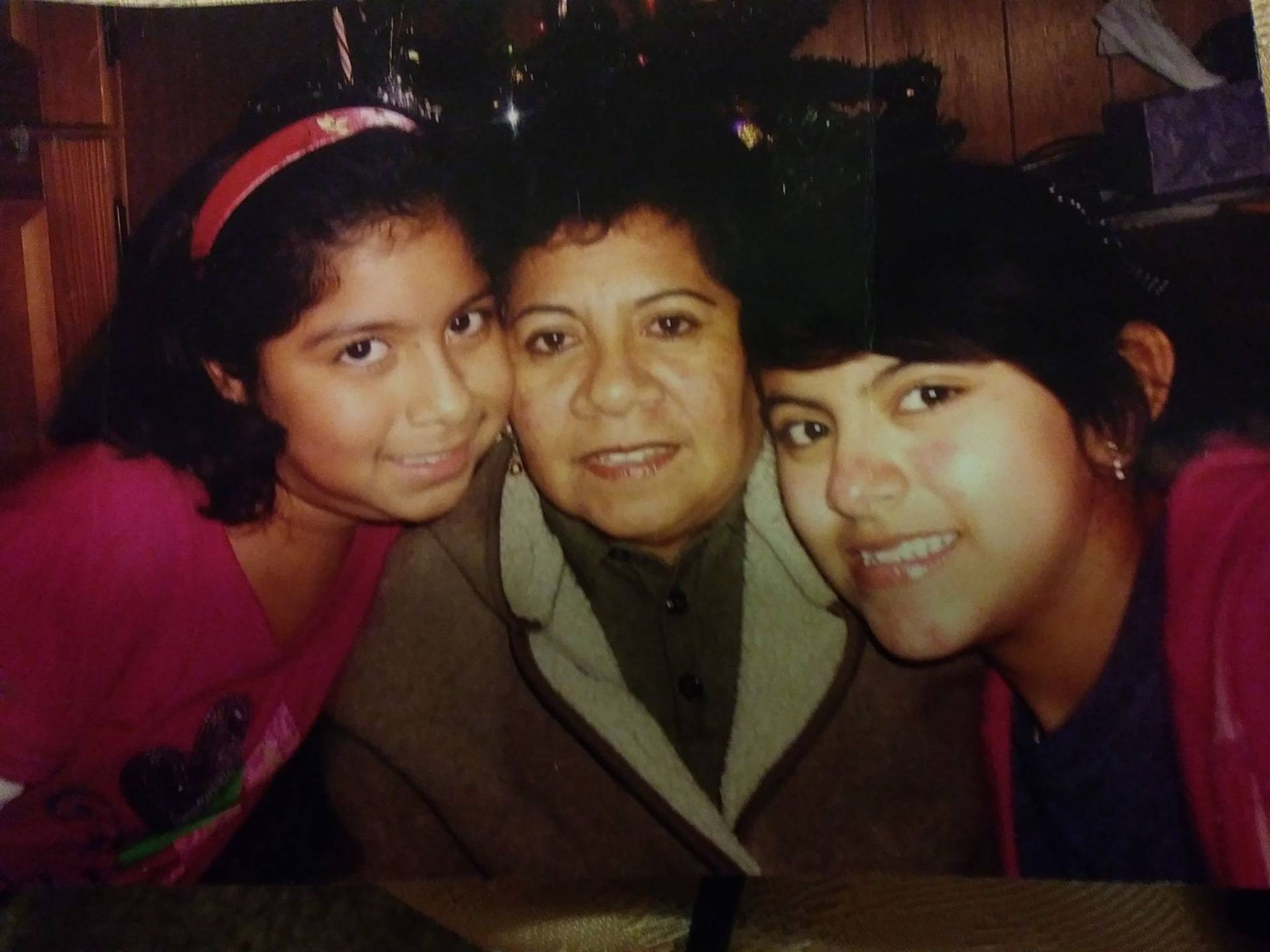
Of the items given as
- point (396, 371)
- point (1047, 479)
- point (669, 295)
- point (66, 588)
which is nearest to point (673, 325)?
point (669, 295)

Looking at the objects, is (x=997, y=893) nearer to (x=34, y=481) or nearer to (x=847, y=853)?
(x=847, y=853)

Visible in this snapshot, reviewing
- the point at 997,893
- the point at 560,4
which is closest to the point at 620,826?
the point at 997,893

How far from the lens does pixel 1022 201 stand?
875 mm

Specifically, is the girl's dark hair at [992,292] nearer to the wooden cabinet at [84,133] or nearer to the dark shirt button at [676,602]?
the dark shirt button at [676,602]

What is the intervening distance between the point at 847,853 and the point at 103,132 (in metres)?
0.94

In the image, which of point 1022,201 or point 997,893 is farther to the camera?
point 997,893

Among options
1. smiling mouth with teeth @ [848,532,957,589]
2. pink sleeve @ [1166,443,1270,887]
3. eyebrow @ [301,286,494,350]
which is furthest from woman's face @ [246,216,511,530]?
pink sleeve @ [1166,443,1270,887]

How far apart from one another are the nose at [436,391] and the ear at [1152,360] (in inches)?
22.2

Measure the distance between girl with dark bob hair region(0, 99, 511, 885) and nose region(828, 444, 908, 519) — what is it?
0.98 feet

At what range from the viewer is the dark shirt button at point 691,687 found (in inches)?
36.4

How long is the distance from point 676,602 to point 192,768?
47 centimetres

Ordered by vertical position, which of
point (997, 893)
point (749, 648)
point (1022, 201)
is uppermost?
point (1022, 201)

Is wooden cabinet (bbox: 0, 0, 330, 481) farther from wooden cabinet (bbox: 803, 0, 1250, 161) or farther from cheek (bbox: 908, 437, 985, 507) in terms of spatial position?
cheek (bbox: 908, 437, 985, 507)

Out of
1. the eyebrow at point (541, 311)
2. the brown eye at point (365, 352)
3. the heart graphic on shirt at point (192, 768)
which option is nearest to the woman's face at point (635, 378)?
the eyebrow at point (541, 311)
